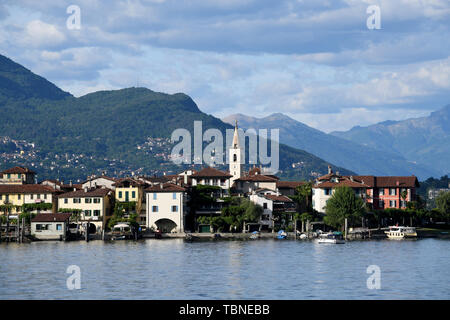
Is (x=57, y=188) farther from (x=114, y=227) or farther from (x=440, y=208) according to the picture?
(x=440, y=208)

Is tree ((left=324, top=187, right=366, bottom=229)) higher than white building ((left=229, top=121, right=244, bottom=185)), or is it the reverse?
white building ((left=229, top=121, right=244, bottom=185))

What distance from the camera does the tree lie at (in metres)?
117

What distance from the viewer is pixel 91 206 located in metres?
120

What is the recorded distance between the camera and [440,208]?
139m

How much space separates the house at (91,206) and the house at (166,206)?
634 cm

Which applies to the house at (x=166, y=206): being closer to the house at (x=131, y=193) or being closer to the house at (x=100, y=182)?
the house at (x=131, y=193)

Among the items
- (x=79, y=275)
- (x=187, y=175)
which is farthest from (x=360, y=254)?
(x=187, y=175)

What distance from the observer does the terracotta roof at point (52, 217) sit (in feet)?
367

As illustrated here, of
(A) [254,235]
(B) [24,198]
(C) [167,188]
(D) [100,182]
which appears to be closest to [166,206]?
(C) [167,188]

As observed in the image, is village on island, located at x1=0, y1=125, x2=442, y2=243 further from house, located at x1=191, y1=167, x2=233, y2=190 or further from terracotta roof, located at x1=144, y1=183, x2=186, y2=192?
house, located at x1=191, y1=167, x2=233, y2=190

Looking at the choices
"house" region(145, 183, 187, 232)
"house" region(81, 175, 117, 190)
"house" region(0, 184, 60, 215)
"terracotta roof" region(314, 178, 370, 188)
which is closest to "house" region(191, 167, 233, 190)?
"house" region(145, 183, 187, 232)

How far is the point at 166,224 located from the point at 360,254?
1599 inches

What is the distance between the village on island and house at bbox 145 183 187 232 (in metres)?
0.14

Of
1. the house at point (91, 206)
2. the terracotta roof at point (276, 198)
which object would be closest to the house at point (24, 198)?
the house at point (91, 206)
